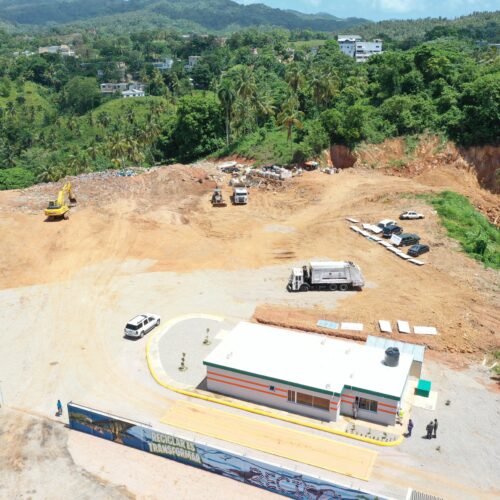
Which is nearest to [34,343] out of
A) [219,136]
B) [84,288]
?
[84,288]

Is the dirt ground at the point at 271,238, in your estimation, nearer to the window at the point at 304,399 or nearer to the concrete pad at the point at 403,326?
the concrete pad at the point at 403,326

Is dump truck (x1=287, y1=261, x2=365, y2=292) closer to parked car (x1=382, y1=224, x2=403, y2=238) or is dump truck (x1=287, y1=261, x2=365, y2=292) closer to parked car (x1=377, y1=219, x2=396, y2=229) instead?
parked car (x1=382, y1=224, x2=403, y2=238)

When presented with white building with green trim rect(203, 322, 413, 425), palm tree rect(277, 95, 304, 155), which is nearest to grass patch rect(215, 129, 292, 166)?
palm tree rect(277, 95, 304, 155)

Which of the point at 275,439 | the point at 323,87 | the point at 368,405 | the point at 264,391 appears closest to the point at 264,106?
the point at 323,87

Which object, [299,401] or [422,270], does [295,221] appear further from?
[299,401]

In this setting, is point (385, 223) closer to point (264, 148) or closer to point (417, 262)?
point (417, 262)

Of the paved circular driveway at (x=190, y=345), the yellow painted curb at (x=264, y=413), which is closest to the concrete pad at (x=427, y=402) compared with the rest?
the yellow painted curb at (x=264, y=413)
